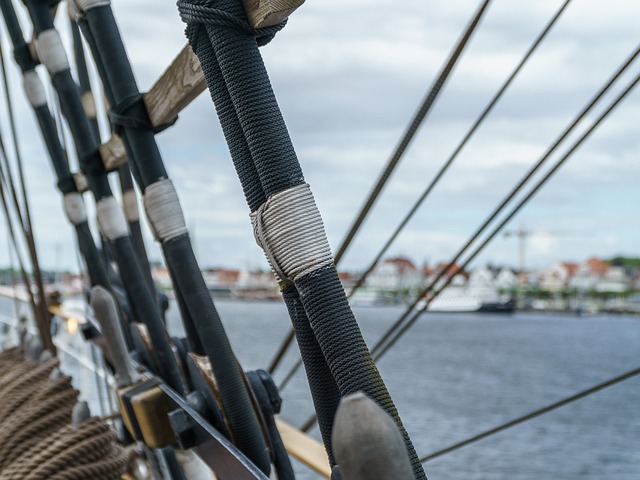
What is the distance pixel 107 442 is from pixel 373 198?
700mm

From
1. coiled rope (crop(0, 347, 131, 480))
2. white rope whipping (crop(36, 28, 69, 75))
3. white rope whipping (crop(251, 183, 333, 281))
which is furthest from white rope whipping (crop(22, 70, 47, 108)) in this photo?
white rope whipping (crop(251, 183, 333, 281))

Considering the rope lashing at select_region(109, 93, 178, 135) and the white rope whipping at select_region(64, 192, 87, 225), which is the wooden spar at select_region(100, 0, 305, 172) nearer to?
the rope lashing at select_region(109, 93, 178, 135)

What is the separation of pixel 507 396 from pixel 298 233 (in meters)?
33.6

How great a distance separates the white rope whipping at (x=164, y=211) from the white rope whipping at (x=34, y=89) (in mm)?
1590

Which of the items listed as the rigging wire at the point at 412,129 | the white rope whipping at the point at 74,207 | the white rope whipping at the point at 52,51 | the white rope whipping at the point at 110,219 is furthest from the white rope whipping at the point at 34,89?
the rigging wire at the point at 412,129

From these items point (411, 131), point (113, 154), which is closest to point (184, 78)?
point (113, 154)

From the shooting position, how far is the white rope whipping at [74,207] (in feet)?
8.23

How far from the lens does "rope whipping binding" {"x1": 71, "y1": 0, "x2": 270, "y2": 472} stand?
1.21m

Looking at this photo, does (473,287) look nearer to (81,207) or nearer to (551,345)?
(551,345)

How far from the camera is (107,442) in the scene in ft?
5.28

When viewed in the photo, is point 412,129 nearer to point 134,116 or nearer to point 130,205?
point 134,116

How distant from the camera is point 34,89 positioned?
2.74 metres

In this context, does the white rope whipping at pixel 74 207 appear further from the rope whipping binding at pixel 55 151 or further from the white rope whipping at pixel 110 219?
the white rope whipping at pixel 110 219

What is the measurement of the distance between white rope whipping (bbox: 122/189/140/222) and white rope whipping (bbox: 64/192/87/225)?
0.13m
